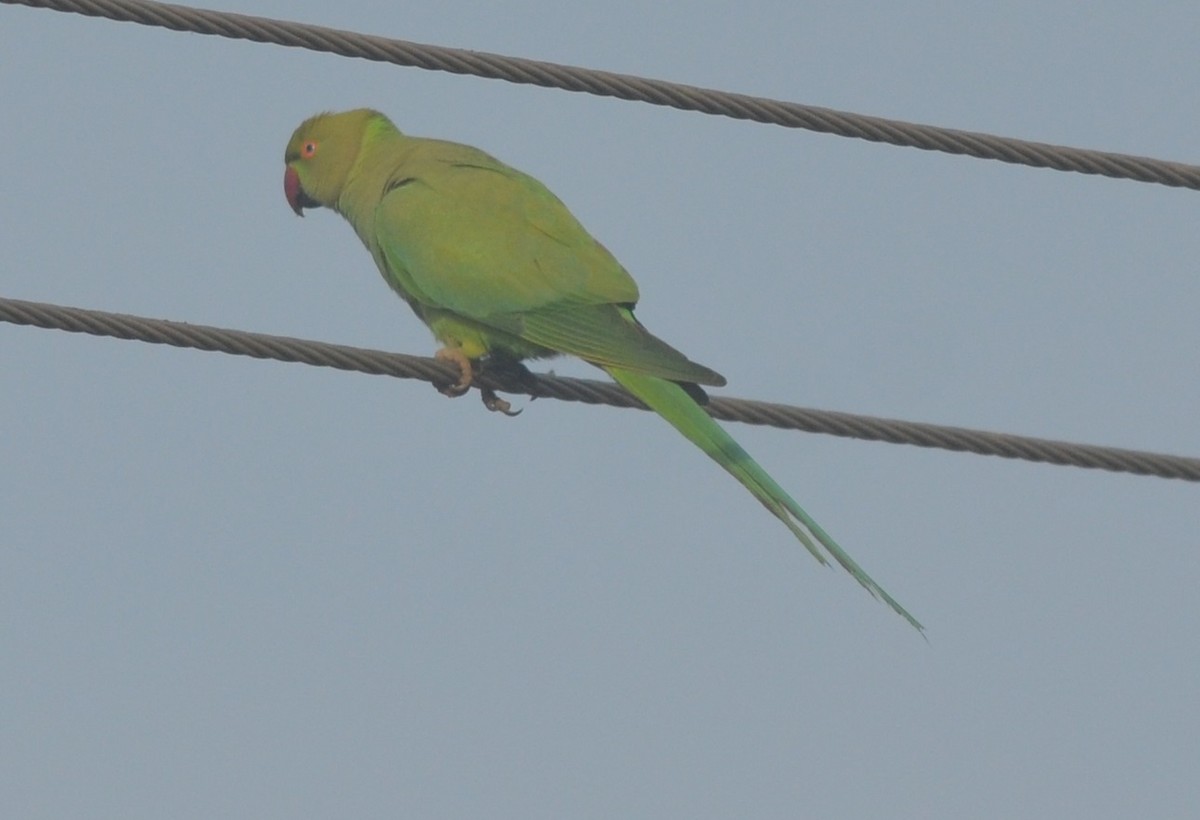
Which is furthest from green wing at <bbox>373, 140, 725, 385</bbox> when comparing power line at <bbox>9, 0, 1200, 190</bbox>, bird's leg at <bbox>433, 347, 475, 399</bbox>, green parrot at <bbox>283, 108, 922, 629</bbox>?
power line at <bbox>9, 0, 1200, 190</bbox>

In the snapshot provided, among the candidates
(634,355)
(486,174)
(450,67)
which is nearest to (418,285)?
(486,174)

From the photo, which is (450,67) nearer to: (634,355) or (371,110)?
(634,355)

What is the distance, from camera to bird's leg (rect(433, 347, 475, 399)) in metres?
5.18

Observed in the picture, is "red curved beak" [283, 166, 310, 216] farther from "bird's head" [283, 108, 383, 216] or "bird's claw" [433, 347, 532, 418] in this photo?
"bird's claw" [433, 347, 532, 418]

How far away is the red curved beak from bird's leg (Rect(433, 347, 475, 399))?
5.51 ft

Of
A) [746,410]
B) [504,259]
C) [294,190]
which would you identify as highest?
[294,190]

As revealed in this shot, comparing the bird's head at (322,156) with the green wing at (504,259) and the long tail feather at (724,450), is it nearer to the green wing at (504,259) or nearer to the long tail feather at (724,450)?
the green wing at (504,259)

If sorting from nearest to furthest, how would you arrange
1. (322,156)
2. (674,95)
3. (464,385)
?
1. (674,95)
2. (464,385)
3. (322,156)

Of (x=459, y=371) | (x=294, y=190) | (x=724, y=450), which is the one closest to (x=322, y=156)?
(x=294, y=190)

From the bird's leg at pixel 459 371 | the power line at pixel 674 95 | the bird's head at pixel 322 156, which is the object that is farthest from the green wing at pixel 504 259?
the power line at pixel 674 95

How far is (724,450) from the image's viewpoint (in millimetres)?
4504

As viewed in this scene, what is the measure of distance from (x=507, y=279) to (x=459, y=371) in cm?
36

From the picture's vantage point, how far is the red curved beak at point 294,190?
22.1ft

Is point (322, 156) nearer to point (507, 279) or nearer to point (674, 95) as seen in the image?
point (507, 279)
